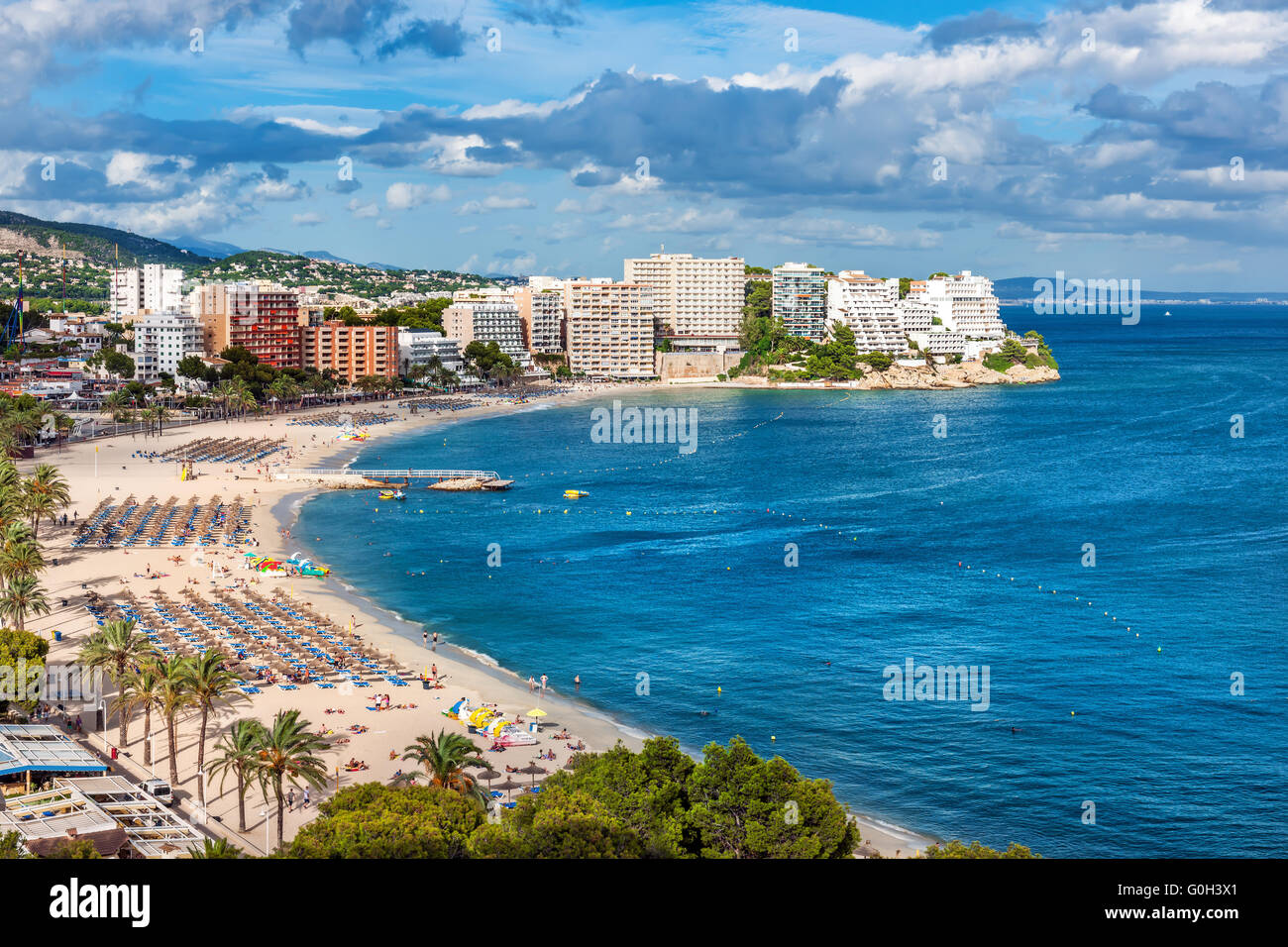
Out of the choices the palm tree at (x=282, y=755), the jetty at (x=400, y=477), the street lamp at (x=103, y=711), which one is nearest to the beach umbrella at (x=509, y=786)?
the palm tree at (x=282, y=755)

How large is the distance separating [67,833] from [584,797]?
1088cm

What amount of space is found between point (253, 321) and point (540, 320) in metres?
57.2

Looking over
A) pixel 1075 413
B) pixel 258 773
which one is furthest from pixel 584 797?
pixel 1075 413

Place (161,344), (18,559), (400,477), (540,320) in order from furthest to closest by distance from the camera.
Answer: (540,320), (161,344), (400,477), (18,559)

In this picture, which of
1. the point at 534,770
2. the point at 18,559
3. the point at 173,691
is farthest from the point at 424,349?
the point at 534,770

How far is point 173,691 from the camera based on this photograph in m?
31.7

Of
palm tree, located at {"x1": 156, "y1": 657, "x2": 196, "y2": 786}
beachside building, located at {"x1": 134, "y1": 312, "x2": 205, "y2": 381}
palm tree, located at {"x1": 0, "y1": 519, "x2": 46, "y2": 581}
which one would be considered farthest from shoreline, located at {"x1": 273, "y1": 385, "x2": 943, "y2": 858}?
beachside building, located at {"x1": 134, "y1": 312, "x2": 205, "y2": 381}

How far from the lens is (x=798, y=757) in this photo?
35688 millimetres

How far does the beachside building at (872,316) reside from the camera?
189750mm

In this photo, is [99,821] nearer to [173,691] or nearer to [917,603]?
[173,691]

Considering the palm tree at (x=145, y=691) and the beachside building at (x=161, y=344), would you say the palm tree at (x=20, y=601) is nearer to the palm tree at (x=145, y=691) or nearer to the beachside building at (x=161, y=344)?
the palm tree at (x=145, y=691)

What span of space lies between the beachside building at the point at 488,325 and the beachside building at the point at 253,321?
32824mm

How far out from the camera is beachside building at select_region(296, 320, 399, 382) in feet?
497
